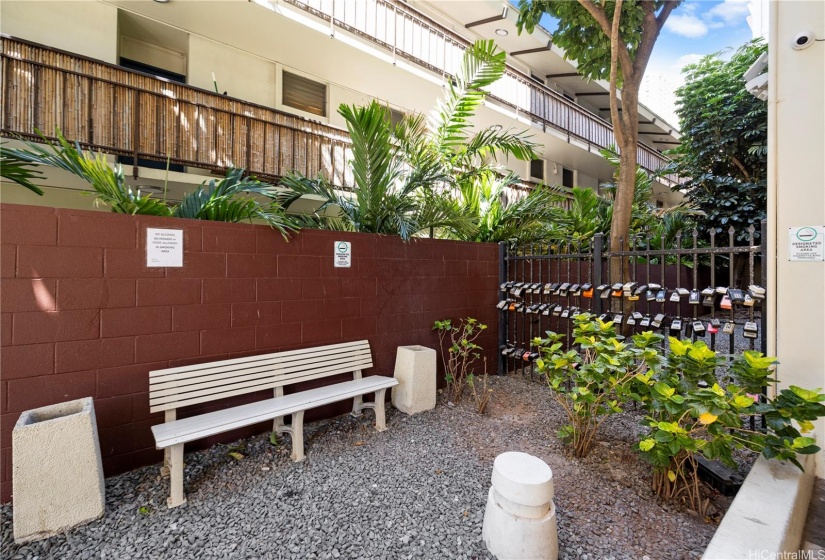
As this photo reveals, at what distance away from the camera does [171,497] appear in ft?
7.95

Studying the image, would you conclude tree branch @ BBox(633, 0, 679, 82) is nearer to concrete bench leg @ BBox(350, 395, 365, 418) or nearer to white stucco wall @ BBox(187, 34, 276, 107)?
concrete bench leg @ BBox(350, 395, 365, 418)

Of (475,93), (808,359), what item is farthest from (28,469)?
(475,93)

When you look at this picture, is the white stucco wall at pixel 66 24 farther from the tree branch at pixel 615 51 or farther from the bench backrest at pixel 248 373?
the tree branch at pixel 615 51

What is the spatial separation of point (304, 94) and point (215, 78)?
167cm

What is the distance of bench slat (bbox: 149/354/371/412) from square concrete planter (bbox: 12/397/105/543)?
0.49 m

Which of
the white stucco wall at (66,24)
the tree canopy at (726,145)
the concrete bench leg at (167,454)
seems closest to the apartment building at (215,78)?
the white stucco wall at (66,24)

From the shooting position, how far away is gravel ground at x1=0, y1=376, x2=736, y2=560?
2.06m

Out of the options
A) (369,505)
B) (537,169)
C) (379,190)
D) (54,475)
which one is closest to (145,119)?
(379,190)

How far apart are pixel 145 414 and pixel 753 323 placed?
4787 mm

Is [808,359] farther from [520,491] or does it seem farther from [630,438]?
[520,491]

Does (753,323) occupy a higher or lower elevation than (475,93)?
lower

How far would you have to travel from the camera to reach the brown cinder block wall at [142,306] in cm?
244

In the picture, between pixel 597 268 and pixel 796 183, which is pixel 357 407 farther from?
pixel 796 183

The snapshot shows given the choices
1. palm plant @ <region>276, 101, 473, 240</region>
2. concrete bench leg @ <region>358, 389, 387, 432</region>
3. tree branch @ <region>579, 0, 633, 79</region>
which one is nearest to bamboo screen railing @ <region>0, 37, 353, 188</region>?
palm plant @ <region>276, 101, 473, 240</region>
